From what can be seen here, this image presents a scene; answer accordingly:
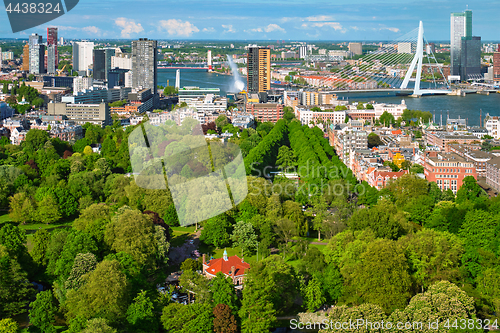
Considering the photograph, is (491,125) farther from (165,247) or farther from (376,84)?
(376,84)

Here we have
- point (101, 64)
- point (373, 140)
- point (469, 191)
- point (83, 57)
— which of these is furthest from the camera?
point (83, 57)

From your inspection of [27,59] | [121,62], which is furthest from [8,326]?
[27,59]

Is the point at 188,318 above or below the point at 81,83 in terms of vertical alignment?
below

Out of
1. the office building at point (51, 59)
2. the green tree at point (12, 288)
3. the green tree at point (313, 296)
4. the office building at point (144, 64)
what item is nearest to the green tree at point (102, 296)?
the green tree at point (12, 288)

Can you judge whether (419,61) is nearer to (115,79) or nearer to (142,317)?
(115,79)

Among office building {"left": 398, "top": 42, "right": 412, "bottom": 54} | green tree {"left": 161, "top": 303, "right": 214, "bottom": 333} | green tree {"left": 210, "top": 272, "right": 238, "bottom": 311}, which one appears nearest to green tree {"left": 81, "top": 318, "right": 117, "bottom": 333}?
green tree {"left": 161, "top": 303, "right": 214, "bottom": 333}

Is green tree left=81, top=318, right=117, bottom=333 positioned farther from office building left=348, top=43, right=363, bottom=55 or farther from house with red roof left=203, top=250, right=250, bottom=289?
office building left=348, top=43, right=363, bottom=55

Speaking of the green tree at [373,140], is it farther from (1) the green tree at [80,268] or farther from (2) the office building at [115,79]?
(2) the office building at [115,79]
